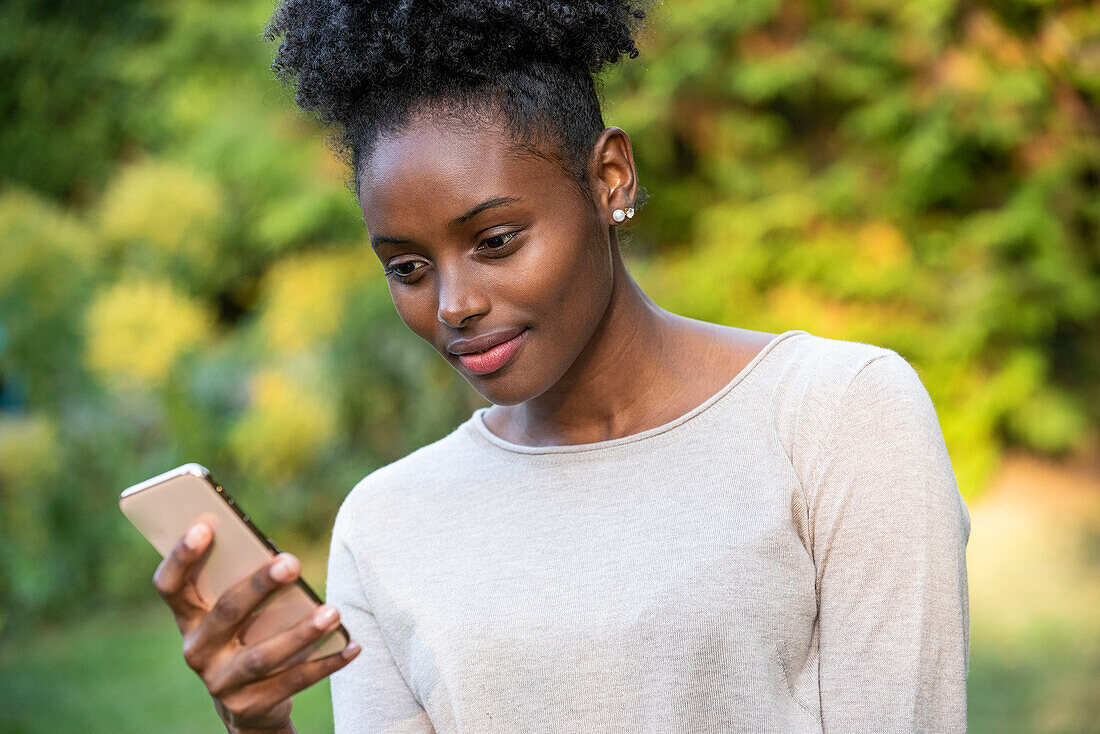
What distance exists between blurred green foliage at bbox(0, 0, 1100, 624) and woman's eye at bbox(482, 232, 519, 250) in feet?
16.0

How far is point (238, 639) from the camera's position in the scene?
1389mm

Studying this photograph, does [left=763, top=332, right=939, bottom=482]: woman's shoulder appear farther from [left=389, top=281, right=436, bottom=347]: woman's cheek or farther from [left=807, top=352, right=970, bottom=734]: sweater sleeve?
[left=389, top=281, right=436, bottom=347]: woman's cheek

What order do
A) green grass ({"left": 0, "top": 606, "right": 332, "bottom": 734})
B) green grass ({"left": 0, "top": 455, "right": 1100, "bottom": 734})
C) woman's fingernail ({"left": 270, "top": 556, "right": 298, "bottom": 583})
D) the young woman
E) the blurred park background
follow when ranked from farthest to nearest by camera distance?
the blurred park background
green grass ({"left": 0, "top": 606, "right": 332, "bottom": 734})
green grass ({"left": 0, "top": 455, "right": 1100, "bottom": 734})
the young woman
woman's fingernail ({"left": 270, "top": 556, "right": 298, "bottom": 583})

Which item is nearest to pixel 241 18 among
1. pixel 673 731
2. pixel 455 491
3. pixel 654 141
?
pixel 654 141

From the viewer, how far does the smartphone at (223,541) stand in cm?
136

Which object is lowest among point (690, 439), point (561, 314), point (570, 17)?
point (690, 439)

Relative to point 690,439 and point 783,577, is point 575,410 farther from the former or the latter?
point 783,577

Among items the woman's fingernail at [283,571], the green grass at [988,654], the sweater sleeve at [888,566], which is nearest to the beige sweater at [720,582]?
the sweater sleeve at [888,566]

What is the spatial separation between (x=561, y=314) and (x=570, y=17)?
0.44 metres

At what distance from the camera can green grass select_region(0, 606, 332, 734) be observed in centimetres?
512

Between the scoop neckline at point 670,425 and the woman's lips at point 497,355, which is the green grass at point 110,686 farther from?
the woman's lips at point 497,355

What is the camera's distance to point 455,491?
178 centimetres

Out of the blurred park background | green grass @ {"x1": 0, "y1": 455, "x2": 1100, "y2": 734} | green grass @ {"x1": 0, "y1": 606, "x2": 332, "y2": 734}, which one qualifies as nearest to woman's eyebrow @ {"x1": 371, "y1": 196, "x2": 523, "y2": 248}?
green grass @ {"x1": 0, "y1": 455, "x2": 1100, "y2": 734}

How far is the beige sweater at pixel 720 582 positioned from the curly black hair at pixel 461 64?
470 millimetres
